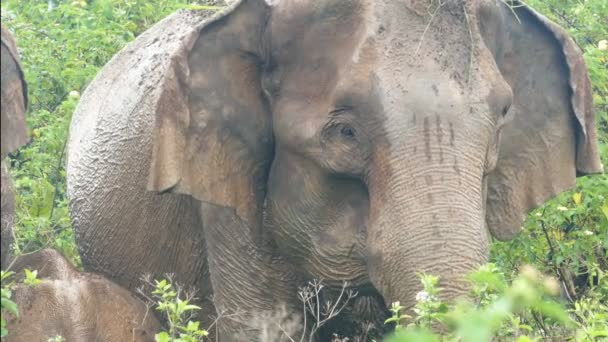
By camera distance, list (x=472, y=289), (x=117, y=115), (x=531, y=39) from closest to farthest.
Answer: (x=472, y=289) → (x=531, y=39) → (x=117, y=115)

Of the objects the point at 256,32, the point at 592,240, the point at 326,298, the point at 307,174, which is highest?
the point at 256,32

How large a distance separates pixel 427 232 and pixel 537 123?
163 cm

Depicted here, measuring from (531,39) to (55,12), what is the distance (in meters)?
3.95

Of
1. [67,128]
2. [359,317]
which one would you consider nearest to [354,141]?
[359,317]

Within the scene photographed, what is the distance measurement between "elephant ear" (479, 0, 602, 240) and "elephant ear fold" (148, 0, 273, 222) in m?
1.05

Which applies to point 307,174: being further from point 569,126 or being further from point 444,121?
point 569,126

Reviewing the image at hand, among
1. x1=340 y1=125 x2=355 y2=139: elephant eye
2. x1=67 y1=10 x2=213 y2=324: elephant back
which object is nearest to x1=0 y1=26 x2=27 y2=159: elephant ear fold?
x1=340 y1=125 x2=355 y2=139: elephant eye

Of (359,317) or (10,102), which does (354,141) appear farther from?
(10,102)

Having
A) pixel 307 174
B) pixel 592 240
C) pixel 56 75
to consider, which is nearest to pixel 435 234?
pixel 307 174

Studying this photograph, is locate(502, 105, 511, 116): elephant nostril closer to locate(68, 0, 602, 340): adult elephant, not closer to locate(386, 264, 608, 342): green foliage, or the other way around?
locate(68, 0, 602, 340): adult elephant

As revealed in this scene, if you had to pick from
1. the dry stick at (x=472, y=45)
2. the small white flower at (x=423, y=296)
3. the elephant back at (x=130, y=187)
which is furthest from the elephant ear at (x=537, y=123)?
the small white flower at (x=423, y=296)

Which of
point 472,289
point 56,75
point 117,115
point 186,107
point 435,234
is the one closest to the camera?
point 472,289

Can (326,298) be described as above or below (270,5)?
below

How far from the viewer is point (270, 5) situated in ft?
22.0
